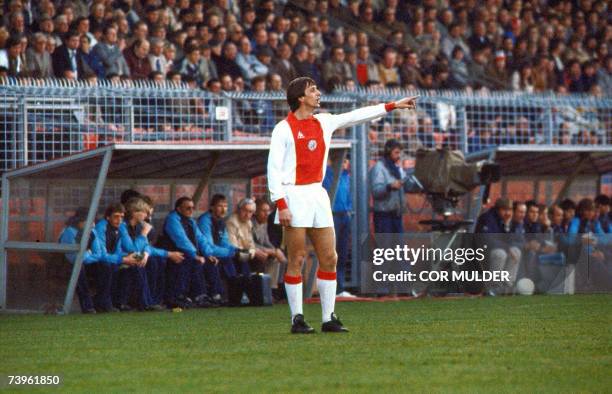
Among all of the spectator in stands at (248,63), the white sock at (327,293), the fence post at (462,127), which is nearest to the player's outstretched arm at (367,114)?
the white sock at (327,293)

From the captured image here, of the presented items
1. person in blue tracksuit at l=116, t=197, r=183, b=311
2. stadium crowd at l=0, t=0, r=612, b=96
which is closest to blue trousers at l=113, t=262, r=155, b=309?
person in blue tracksuit at l=116, t=197, r=183, b=311

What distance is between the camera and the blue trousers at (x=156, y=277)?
16.8m

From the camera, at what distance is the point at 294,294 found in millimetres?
11867

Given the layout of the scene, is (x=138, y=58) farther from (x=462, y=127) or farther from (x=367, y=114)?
(x=367, y=114)

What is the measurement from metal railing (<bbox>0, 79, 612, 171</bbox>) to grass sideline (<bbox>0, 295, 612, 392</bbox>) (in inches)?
128

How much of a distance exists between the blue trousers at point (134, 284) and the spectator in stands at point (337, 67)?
6528 mm

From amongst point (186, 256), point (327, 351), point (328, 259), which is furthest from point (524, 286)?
point (327, 351)

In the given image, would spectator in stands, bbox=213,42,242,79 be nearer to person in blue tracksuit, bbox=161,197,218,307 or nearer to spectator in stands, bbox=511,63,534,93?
person in blue tracksuit, bbox=161,197,218,307

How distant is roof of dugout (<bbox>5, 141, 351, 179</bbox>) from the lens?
1633 centimetres

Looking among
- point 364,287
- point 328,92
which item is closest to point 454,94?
point 328,92

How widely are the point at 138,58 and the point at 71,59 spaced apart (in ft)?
4.45

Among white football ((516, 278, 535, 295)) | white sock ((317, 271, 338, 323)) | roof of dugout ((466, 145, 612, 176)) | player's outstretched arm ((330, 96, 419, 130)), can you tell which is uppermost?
player's outstretched arm ((330, 96, 419, 130))

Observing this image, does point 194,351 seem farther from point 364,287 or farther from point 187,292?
point 364,287

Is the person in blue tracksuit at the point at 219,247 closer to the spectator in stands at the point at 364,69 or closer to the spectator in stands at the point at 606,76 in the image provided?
the spectator in stands at the point at 364,69
